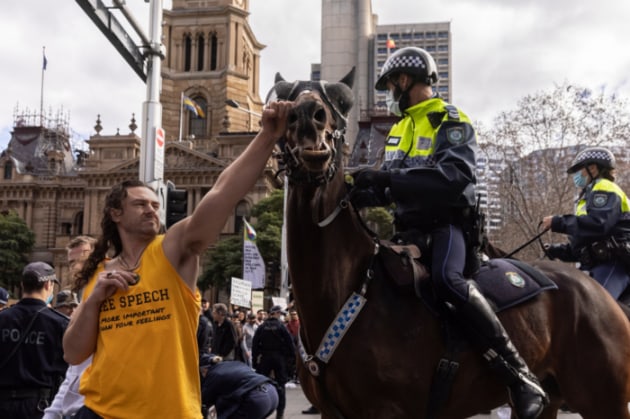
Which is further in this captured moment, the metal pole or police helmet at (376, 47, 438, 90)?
the metal pole

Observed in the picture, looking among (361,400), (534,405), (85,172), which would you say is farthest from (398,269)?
(85,172)

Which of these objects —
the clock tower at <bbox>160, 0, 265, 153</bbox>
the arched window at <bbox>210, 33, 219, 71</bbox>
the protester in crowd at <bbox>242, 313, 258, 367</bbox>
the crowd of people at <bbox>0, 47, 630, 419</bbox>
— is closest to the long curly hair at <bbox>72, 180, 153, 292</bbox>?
the crowd of people at <bbox>0, 47, 630, 419</bbox>

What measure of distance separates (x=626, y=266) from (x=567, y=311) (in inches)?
54.9

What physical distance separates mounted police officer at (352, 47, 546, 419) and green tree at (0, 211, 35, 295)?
65.3 m

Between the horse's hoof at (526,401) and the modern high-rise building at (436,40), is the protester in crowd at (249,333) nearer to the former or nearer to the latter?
the horse's hoof at (526,401)

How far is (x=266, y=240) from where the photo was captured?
4953cm

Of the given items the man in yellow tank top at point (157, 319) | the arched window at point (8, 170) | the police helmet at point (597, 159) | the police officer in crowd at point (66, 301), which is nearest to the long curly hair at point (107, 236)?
the man in yellow tank top at point (157, 319)

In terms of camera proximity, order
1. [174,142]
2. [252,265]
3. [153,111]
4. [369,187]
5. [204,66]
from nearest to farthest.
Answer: [369,187] < [153,111] < [252,265] < [174,142] < [204,66]

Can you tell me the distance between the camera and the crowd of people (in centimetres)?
302

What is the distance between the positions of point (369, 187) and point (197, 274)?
1.36 meters

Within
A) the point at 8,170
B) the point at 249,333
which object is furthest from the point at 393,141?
the point at 8,170

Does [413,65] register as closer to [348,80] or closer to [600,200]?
[348,80]

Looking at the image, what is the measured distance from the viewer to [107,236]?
3455 millimetres

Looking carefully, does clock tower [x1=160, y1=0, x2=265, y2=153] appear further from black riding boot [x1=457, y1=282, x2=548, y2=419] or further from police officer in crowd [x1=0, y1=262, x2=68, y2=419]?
black riding boot [x1=457, y1=282, x2=548, y2=419]
